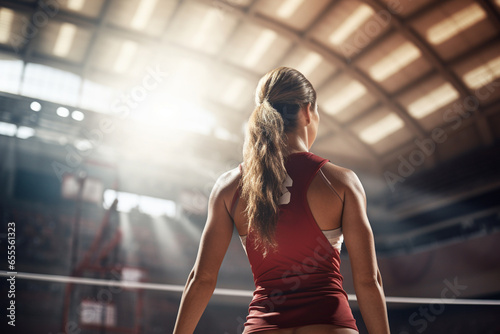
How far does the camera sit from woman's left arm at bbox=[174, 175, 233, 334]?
1030mm

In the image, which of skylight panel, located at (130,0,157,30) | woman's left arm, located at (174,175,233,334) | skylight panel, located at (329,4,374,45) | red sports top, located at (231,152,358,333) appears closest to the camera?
red sports top, located at (231,152,358,333)

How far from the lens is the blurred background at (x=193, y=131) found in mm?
8289

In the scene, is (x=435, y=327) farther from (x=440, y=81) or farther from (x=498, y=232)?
(x=440, y=81)

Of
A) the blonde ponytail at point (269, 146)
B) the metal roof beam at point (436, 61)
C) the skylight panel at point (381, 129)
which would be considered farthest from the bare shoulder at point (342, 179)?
the skylight panel at point (381, 129)

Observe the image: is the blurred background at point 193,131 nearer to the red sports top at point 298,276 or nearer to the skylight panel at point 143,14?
A: the skylight panel at point 143,14

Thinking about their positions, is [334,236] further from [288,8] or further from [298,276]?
[288,8]

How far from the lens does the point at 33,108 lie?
765 centimetres

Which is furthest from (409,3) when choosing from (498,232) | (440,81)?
(498,232)

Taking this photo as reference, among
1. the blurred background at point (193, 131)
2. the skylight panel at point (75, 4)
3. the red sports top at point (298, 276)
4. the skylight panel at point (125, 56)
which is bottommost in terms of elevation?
the red sports top at point (298, 276)

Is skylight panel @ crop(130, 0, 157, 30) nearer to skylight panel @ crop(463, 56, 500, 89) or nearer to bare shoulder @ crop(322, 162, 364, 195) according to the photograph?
skylight panel @ crop(463, 56, 500, 89)

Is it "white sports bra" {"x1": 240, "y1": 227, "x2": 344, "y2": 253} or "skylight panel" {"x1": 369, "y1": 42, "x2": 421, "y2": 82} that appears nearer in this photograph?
"white sports bra" {"x1": 240, "y1": 227, "x2": 344, "y2": 253}

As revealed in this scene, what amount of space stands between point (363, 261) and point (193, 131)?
9302 mm

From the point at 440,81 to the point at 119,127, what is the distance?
25.1 ft

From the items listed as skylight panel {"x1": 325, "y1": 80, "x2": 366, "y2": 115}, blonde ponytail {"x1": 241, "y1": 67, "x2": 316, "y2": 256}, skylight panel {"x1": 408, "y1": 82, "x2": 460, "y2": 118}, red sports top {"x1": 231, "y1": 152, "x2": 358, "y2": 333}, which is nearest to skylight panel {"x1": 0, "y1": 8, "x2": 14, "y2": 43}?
skylight panel {"x1": 325, "y1": 80, "x2": 366, "y2": 115}
